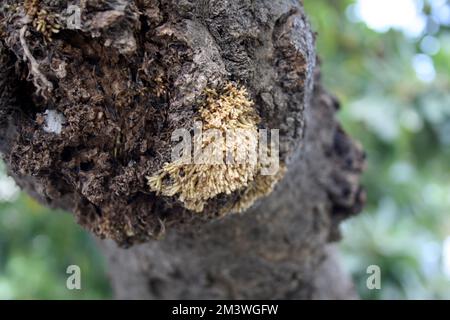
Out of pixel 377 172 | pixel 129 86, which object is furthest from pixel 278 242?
pixel 377 172

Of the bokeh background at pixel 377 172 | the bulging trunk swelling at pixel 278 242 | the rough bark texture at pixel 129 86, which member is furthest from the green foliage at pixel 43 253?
the rough bark texture at pixel 129 86

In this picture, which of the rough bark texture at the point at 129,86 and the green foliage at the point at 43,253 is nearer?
the rough bark texture at the point at 129,86

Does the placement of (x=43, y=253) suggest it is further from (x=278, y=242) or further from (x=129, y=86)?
(x=129, y=86)

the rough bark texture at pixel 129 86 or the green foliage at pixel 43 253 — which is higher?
the rough bark texture at pixel 129 86

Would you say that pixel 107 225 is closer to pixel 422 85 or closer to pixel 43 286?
pixel 43 286

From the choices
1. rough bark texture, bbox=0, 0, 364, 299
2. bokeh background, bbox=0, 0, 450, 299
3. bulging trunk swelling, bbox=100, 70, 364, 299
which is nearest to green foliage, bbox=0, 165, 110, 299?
bokeh background, bbox=0, 0, 450, 299

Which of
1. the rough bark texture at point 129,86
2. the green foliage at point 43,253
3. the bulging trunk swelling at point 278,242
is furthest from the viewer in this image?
the green foliage at point 43,253

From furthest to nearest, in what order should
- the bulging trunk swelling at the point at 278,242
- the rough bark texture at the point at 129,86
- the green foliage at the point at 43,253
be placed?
the green foliage at the point at 43,253 < the bulging trunk swelling at the point at 278,242 < the rough bark texture at the point at 129,86

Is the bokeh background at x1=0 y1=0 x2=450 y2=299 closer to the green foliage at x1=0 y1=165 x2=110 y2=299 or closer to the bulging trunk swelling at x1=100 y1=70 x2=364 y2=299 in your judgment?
the green foliage at x1=0 y1=165 x2=110 y2=299

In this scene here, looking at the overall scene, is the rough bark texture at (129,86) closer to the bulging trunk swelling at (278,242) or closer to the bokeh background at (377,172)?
the bulging trunk swelling at (278,242)
